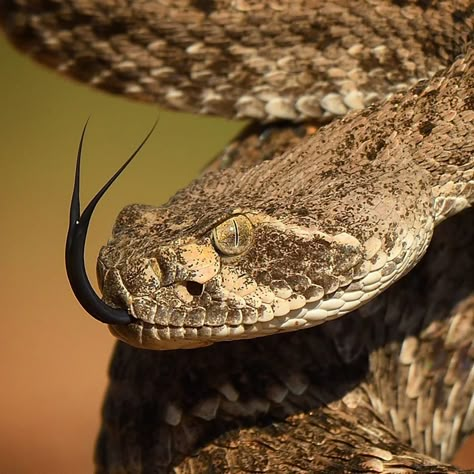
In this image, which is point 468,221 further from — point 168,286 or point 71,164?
point 71,164

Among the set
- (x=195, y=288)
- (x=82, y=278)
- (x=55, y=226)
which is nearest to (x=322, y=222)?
(x=195, y=288)

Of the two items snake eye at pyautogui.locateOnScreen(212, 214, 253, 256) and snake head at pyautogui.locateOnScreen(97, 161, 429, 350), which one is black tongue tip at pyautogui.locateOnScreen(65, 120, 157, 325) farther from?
snake eye at pyautogui.locateOnScreen(212, 214, 253, 256)

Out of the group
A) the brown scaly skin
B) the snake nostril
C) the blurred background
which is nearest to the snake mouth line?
the snake nostril

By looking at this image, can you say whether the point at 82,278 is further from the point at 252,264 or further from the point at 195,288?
the point at 252,264

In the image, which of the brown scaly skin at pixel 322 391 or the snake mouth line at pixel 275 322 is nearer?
the snake mouth line at pixel 275 322

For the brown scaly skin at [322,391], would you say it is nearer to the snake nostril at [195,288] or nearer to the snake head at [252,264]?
the snake head at [252,264]

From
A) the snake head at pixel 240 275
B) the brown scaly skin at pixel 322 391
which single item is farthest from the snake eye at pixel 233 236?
the brown scaly skin at pixel 322 391

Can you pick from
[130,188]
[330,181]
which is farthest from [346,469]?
[130,188]

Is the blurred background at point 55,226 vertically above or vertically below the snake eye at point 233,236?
above
